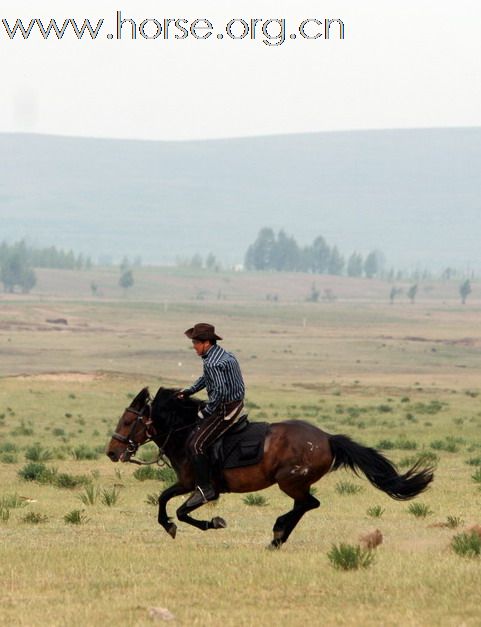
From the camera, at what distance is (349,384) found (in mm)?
71875

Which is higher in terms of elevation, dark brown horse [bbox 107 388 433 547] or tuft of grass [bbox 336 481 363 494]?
dark brown horse [bbox 107 388 433 547]

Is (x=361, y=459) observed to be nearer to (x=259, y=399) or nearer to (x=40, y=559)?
(x=40, y=559)

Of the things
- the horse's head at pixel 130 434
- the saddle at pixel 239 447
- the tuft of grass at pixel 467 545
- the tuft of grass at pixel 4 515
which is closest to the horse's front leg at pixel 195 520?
the saddle at pixel 239 447

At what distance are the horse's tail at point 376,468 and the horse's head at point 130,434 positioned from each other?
77.4 inches

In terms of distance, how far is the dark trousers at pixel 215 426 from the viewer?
48.7 ft

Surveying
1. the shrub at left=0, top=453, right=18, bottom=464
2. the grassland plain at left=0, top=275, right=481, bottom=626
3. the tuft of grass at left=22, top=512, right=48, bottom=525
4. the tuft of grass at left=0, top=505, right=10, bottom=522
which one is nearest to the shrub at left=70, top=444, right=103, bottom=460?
the grassland plain at left=0, top=275, right=481, bottom=626

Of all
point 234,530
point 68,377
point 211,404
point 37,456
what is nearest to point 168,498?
point 211,404

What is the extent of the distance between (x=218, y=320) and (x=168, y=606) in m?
136

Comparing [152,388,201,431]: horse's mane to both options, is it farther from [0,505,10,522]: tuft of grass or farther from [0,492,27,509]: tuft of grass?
[0,492,27,509]: tuft of grass

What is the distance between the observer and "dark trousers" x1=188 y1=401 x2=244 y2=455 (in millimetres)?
14836

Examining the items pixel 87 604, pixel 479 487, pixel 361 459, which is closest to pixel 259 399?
pixel 479 487

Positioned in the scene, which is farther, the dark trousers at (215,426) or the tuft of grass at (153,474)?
the tuft of grass at (153,474)

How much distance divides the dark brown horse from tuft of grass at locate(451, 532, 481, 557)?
0.77 m

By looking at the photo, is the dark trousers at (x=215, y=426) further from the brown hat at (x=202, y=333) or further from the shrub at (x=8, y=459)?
the shrub at (x=8, y=459)
